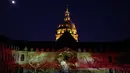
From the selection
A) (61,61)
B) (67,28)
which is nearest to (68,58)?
(61,61)

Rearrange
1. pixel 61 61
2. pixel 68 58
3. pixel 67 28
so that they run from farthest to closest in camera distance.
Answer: pixel 67 28, pixel 68 58, pixel 61 61

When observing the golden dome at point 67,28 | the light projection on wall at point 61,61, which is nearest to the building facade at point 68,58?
the light projection on wall at point 61,61

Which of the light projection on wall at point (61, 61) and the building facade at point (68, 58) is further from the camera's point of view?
the light projection on wall at point (61, 61)

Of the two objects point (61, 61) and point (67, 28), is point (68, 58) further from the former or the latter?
point (67, 28)

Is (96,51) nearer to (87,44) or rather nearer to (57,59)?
(87,44)

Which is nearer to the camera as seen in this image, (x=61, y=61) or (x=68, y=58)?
(x=61, y=61)

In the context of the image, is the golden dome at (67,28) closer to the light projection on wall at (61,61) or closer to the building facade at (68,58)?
the building facade at (68,58)

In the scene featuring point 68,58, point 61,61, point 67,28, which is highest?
point 67,28

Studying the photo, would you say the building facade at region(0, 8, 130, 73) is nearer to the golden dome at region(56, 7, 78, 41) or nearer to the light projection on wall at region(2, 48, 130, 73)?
the light projection on wall at region(2, 48, 130, 73)

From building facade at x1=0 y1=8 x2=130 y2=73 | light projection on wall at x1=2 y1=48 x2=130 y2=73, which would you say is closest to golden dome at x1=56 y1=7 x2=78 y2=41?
building facade at x1=0 y1=8 x2=130 y2=73

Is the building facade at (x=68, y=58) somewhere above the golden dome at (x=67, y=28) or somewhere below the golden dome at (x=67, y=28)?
below

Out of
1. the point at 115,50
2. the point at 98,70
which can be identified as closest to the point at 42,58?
the point at 98,70

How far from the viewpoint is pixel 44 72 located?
4256 cm

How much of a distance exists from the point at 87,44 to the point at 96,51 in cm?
296
